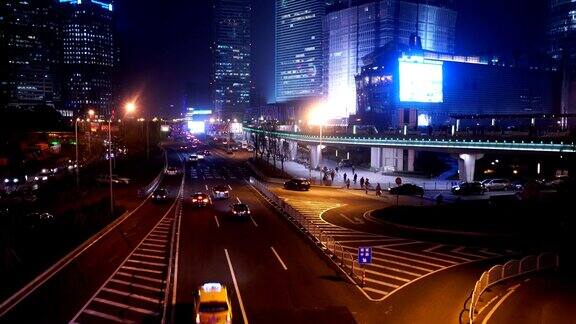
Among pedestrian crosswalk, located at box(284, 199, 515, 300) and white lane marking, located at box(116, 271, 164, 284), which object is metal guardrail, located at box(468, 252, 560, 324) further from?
white lane marking, located at box(116, 271, 164, 284)

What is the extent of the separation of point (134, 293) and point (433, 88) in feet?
321

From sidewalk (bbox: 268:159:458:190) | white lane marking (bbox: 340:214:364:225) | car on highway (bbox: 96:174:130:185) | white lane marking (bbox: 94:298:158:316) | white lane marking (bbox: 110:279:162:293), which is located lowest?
sidewalk (bbox: 268:159:458:190)

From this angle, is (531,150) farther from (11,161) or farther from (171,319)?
(11,161)

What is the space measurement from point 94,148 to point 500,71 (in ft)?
457

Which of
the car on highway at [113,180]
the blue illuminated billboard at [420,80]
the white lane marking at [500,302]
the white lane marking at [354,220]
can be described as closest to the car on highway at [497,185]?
the white lane marking at [354,220]

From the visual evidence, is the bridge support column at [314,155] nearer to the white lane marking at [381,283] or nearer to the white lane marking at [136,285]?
the white lane marking at [381,283]

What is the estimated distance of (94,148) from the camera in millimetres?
111688

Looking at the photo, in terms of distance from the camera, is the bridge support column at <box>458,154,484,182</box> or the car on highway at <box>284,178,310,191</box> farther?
the bridge support column at <box>458,154,484,182</box>

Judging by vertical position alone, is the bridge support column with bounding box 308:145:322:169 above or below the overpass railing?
below

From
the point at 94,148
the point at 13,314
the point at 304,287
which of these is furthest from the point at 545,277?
the point at 94,148

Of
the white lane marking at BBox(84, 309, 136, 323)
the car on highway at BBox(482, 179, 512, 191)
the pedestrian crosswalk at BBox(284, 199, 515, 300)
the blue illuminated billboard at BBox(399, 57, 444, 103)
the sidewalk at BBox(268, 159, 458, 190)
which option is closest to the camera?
the white lane marking at BBox(84, 309, 136, 323)

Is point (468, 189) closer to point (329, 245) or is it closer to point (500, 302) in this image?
point (329, 245)

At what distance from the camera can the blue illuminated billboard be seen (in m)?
106

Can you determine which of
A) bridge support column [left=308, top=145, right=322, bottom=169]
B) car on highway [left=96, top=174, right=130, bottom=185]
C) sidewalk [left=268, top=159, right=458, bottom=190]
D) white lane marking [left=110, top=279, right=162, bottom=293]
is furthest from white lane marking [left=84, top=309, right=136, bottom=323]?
bridge support column [left=308, top=145, right=322, bottom=169]
